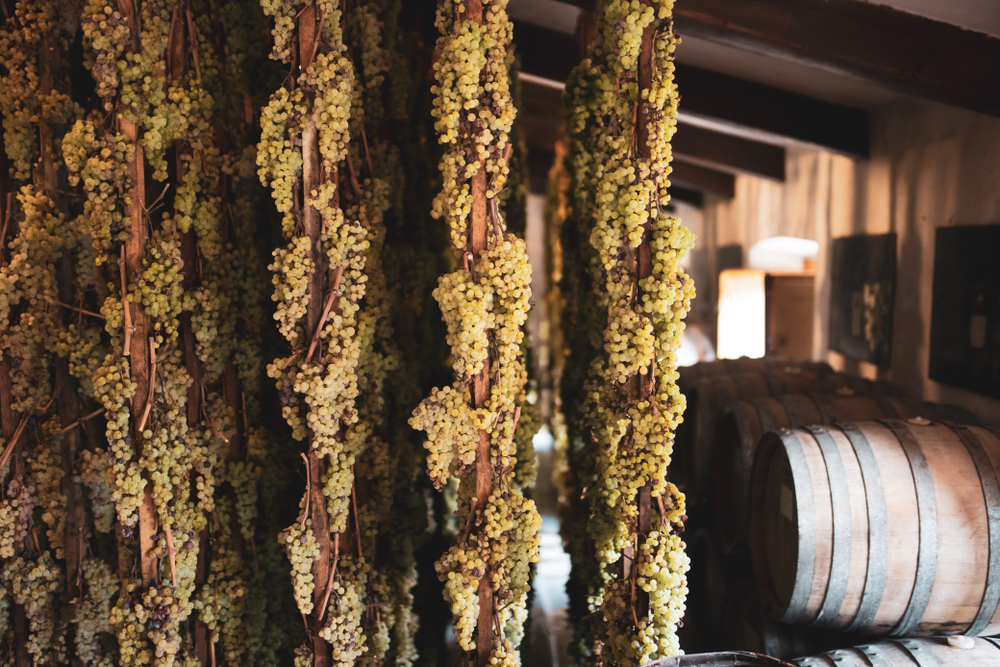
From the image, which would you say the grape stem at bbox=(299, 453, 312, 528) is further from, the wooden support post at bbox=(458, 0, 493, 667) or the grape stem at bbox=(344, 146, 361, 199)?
the grape stem at bbox=(344, 146, 361, 199)

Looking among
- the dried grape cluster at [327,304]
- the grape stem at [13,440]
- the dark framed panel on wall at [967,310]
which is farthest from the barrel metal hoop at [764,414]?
the grape stem at [13,440]

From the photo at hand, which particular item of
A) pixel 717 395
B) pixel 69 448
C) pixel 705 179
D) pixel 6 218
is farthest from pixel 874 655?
pixel 705 179

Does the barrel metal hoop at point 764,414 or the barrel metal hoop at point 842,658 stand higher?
the barrel metal hoop at point 764,414

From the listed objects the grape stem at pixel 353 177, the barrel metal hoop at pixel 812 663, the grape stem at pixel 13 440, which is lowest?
the barrel metal hoop at pixel 812 663

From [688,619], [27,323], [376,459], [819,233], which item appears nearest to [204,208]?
[27,323]

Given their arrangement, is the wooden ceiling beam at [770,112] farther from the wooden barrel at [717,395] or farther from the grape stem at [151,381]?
the grape stem at [151,381]

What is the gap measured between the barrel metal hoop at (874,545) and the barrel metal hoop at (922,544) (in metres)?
0.09

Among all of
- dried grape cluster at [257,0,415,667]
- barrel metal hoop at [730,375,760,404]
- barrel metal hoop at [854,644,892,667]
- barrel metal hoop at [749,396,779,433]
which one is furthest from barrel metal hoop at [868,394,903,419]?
dried grape cluster at [257,0,415,667]

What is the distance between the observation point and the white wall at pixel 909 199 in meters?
2.81

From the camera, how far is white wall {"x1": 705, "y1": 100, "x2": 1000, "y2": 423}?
9.23 feet

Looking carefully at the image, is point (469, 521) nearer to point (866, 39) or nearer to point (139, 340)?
point (139, 340)

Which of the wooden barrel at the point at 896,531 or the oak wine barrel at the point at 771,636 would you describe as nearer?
the wooden barrel at the point at 896,531

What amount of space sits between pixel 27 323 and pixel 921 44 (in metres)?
3.51

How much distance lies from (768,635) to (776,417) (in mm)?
914
